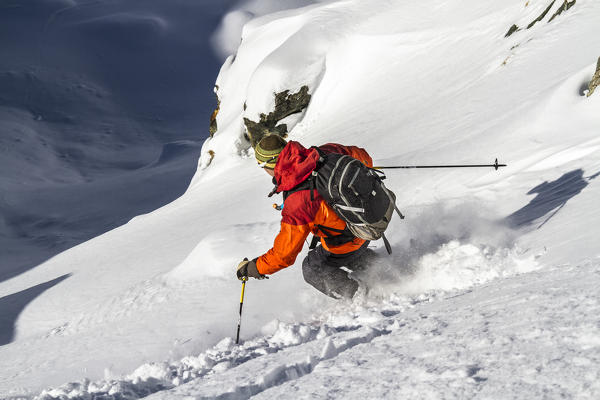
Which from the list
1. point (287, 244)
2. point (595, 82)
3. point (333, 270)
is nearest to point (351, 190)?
point (287, 244)

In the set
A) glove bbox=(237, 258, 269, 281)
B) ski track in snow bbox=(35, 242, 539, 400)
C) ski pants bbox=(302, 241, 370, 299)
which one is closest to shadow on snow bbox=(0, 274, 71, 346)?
ski track in snow bbox=(35, 242, 539, 400)

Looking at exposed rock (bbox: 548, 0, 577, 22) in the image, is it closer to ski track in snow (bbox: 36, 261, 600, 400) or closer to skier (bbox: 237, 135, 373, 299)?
skier (bbox: 237, 135, 373, 299)

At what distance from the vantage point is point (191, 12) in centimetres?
5766

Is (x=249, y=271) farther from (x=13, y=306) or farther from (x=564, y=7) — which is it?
(x=564, y=7)

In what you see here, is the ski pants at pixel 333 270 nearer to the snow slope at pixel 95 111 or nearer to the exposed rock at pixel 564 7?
the exposed rock at pixel 564 7

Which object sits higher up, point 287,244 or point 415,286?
point 287,244

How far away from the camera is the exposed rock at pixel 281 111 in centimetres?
1703

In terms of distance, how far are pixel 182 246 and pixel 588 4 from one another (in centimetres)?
941

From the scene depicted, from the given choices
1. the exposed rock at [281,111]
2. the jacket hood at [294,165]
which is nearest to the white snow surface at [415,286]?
the jacket hood at [294,165]

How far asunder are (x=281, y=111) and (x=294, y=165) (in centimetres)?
1425

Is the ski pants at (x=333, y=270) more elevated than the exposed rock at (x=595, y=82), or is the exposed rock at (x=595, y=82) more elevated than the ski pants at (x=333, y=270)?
the exposed rock at (x=595, y=82)

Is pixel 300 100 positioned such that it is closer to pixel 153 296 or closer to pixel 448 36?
pixel 448 36

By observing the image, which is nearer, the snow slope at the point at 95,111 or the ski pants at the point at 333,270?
the ski pants at the point at 333,270

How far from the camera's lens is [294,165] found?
3.16 m
